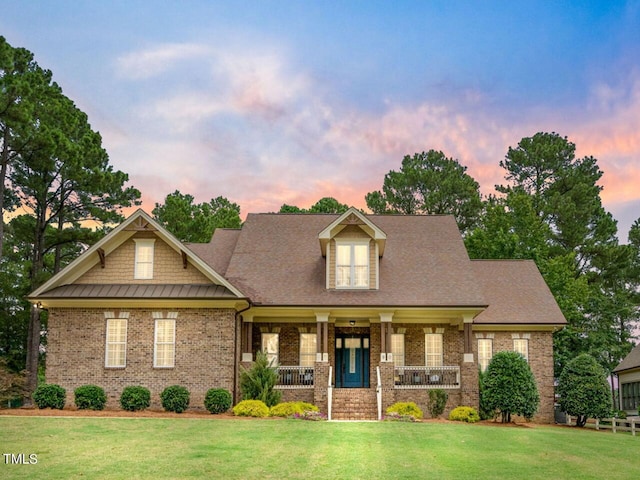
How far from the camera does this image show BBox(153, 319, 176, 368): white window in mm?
26250

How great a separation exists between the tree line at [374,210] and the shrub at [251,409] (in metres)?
9.55

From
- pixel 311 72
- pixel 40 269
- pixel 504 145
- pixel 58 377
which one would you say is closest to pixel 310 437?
pixel 58 377

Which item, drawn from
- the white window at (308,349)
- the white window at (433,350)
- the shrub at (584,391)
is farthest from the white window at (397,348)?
the shrub at (584,391)

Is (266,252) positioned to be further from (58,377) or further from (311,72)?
(58,377)

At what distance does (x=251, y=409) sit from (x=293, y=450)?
800 cm

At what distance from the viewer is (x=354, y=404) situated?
88.2 ft

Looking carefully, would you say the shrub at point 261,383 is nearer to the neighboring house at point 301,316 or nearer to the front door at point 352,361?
the neighboring house at point 301,316

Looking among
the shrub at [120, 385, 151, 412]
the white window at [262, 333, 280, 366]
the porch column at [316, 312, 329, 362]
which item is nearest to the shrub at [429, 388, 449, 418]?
the porch column at [316, 312, 329, 362]

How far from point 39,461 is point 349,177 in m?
29.9

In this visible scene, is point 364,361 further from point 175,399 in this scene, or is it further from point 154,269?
point 154,269

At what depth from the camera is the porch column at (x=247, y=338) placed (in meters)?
27.9

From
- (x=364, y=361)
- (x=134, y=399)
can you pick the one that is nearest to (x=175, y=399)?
(x=134, y=399)

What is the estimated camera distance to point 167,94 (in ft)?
99.0

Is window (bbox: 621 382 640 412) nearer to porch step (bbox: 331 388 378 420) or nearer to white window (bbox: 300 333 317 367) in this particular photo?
porch step (bbox: 331 388 378 420)
